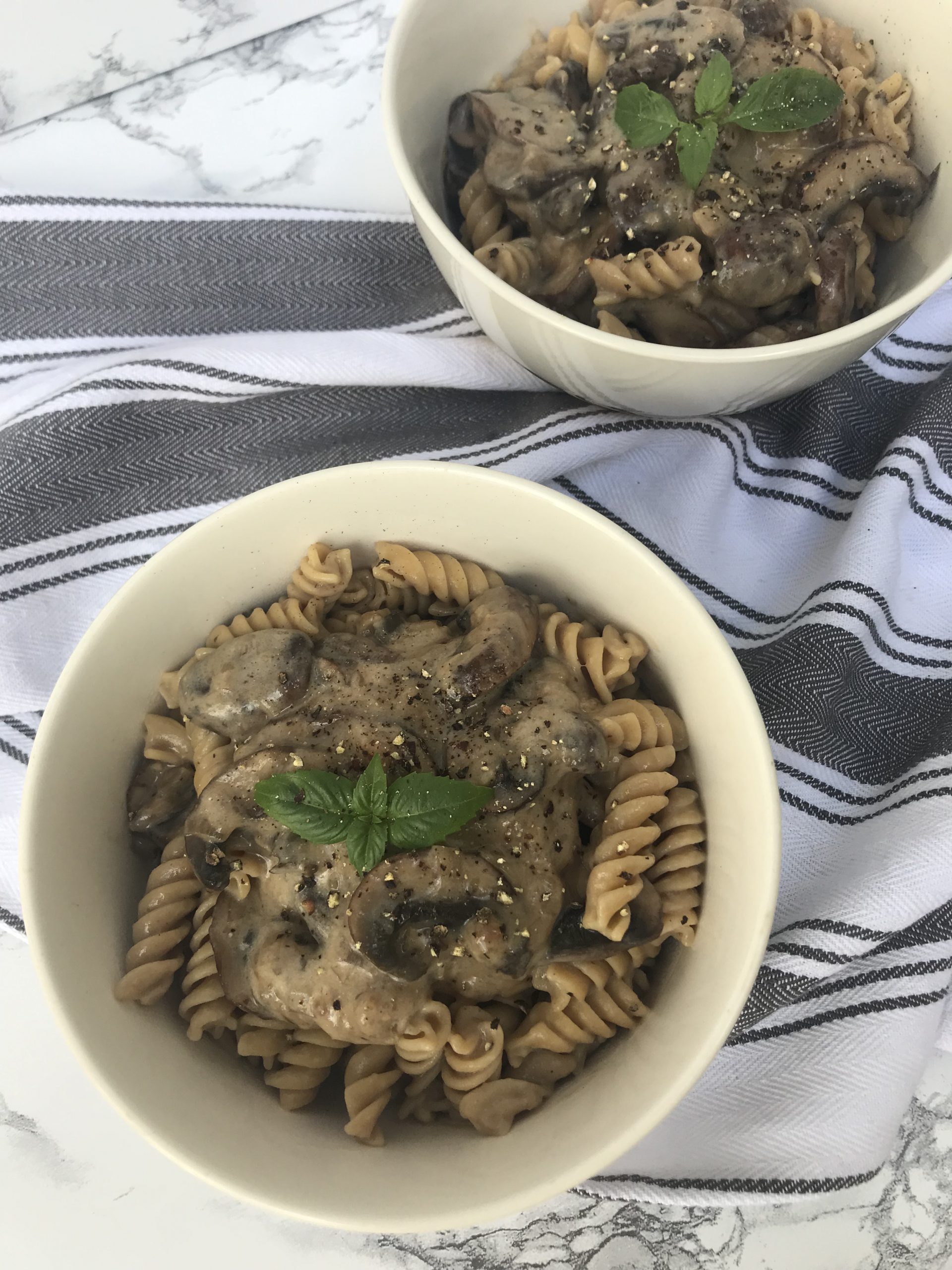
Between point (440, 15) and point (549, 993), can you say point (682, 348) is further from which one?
point (549, 993)

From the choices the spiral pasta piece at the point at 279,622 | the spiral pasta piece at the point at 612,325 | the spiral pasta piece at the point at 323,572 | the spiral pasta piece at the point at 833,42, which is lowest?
the spiral pasta piece at the point at 279,622

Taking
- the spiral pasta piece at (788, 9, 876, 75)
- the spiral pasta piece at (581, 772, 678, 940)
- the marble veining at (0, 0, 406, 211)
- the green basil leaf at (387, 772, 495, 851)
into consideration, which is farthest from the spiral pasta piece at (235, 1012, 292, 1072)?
the spiral pasta piece at (788, 9, 876, 75)

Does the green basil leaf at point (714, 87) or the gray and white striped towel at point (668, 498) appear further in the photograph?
the gray and white striped towel at point (668, 498)

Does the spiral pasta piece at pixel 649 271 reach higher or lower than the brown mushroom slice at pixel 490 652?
higher

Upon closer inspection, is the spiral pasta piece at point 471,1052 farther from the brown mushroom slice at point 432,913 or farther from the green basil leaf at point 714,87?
the green basil leaf at point 714,87

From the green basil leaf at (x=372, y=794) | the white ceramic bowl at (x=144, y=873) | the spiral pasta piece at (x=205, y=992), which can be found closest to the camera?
the white ceramic bowl at (x=144, y=873)

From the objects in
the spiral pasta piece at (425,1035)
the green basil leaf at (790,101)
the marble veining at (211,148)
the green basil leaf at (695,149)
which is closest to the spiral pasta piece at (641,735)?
the spiral pasta piece at (425,1035)

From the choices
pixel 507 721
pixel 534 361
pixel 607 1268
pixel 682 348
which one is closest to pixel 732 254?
pixel 682 348

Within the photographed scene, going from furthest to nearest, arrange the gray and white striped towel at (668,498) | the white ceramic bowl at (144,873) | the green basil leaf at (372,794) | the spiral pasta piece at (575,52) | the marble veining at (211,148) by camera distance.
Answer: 1. the marble veining at (211,148)
2. the spiral pasta piece at (575,52)
3. the gray and white striped towel at (668,498)
4. the green basil leaf at (372,794)
5. the white ceramic bowl at (144,873)

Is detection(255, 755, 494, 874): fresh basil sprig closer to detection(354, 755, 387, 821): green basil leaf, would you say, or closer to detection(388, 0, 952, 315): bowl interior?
detection(354, 755, 387, 821): green basil leaf
